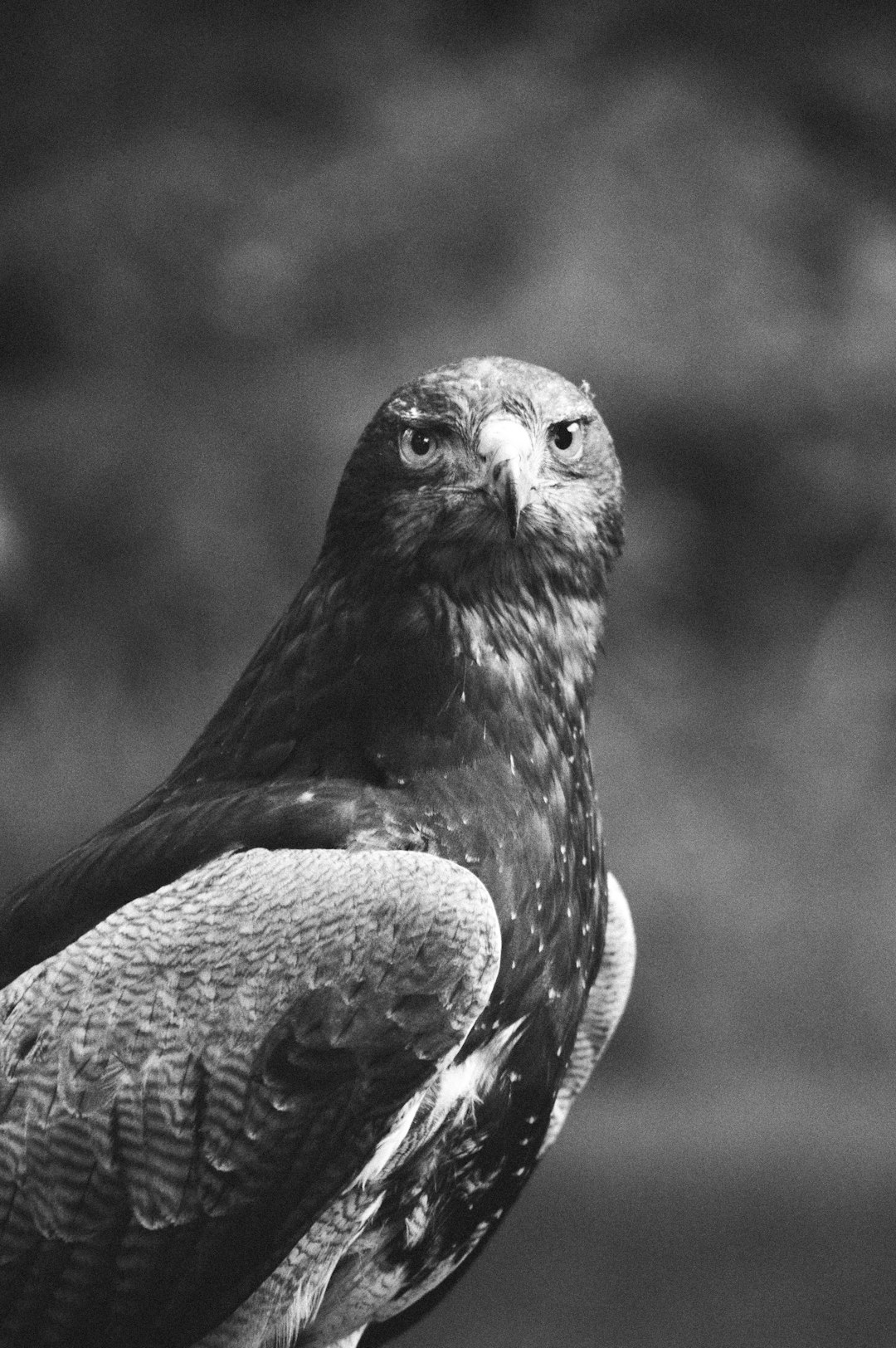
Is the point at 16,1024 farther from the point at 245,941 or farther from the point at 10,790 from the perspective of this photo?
the point at 10,790

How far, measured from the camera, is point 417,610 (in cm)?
204

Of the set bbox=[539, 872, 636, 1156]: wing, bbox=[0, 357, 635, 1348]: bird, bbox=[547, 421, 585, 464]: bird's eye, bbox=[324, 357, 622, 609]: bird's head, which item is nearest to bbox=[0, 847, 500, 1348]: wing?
bbox=[0, 357, 635, 1348]: bird

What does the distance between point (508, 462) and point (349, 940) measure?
0.53 meters

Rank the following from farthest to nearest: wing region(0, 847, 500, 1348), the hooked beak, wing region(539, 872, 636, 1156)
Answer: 1. wing region(539, 872, 636, 1156)
2. the hooked beak
3. wing region(0, 847, 500, 1348)

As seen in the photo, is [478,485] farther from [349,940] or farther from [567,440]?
[349,940]

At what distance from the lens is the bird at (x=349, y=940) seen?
181cm

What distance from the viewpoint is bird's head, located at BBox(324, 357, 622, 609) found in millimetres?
1969

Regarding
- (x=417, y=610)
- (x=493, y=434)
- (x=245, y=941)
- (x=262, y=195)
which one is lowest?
(x=245, y=941)

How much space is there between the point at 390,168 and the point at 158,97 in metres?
0.55

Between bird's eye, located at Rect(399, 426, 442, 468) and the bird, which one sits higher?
bird's eye, located at Rect(399, 426, 442, 468)

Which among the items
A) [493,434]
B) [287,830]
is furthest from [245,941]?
[493,434]

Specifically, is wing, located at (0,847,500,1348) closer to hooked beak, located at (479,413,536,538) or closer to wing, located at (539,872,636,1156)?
hooked beak, located at (479,413,536,538)

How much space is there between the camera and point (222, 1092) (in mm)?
1803

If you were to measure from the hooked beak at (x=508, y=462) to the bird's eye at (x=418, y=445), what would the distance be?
65 millimetres
